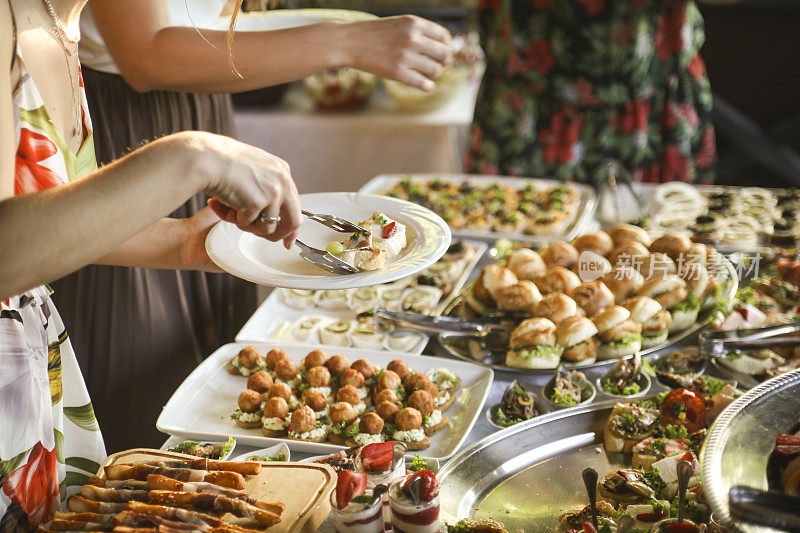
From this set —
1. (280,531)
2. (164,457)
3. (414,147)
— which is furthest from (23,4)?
(414,147)

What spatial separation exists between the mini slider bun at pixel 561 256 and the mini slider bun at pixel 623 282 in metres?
0.15

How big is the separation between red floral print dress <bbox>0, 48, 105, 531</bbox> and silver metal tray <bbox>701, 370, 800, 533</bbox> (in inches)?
43.4

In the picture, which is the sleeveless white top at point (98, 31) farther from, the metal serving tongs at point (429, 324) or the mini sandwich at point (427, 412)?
the mini sandwich at point (427, 412)

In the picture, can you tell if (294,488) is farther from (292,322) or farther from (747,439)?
(292,322)

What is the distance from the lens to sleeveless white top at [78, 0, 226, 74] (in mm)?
2029

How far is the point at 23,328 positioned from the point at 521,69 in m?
2.38

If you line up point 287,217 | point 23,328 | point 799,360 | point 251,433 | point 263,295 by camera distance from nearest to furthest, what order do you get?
point 287,217 < point 23,328 < point 251,433 < point 799,360 < point 263,295

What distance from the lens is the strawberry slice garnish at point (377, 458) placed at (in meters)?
1.29

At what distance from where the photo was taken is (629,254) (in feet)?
7.32

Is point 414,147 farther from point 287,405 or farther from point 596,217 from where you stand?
point 287,405

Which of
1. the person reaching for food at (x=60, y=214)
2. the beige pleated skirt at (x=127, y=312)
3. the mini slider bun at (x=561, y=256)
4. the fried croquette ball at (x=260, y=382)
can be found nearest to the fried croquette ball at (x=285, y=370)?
the fried croquette ball at (x=260, y=382)

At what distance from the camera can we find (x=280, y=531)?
1.22m

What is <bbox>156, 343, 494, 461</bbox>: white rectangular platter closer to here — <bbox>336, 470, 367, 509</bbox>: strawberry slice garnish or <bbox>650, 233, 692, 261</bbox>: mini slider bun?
<bbox>336, 470, 367, 509</bbox>: strawberry slice garnish

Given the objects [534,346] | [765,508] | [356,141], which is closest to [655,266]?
[534,346]
